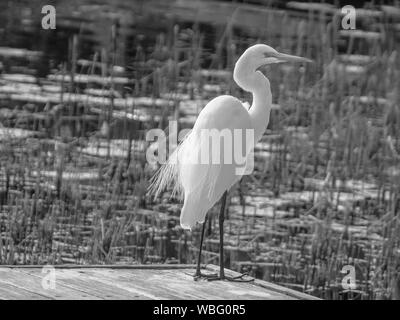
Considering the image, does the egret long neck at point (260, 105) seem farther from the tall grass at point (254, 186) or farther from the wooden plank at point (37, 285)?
the tall grass at point (254, 186)

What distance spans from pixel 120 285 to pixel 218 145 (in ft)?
2.88

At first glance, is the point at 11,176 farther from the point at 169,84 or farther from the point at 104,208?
the point at 169,84

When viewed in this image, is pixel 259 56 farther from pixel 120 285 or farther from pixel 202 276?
pixel 120 285

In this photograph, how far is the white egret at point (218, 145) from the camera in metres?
6.18

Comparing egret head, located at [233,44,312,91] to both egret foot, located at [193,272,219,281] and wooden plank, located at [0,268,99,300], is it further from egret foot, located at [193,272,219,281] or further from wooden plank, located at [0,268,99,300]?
wooden plank, located at [0,268,99,300]

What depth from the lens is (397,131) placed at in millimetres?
10125

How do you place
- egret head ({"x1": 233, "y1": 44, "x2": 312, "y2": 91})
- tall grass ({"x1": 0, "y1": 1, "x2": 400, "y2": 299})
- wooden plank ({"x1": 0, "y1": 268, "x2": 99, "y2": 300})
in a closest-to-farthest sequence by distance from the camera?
wooden plank ({"x1": 0, "y1": 268, "x2": 99, "y2": 300}), egret head ({"x1": 233, "y1": 44, "x2": 312, "y2": 91}), tall grass ({"x1": 0, "y1": 1, "x2": 400, "y2": 299})

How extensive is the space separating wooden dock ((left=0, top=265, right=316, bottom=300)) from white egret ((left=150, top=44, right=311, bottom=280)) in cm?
19

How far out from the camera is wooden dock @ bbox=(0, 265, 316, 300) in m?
5.77

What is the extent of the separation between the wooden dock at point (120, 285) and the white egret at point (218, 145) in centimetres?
19

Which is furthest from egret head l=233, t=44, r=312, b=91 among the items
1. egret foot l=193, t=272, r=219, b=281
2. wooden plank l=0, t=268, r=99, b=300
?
wooden plank l=0, t=268, r=99, b=300

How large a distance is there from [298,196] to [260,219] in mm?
620

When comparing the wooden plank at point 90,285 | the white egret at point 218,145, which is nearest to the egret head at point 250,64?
the white egret at point 218,145

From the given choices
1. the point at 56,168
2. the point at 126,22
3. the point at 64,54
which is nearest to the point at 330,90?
the point at 56,168
